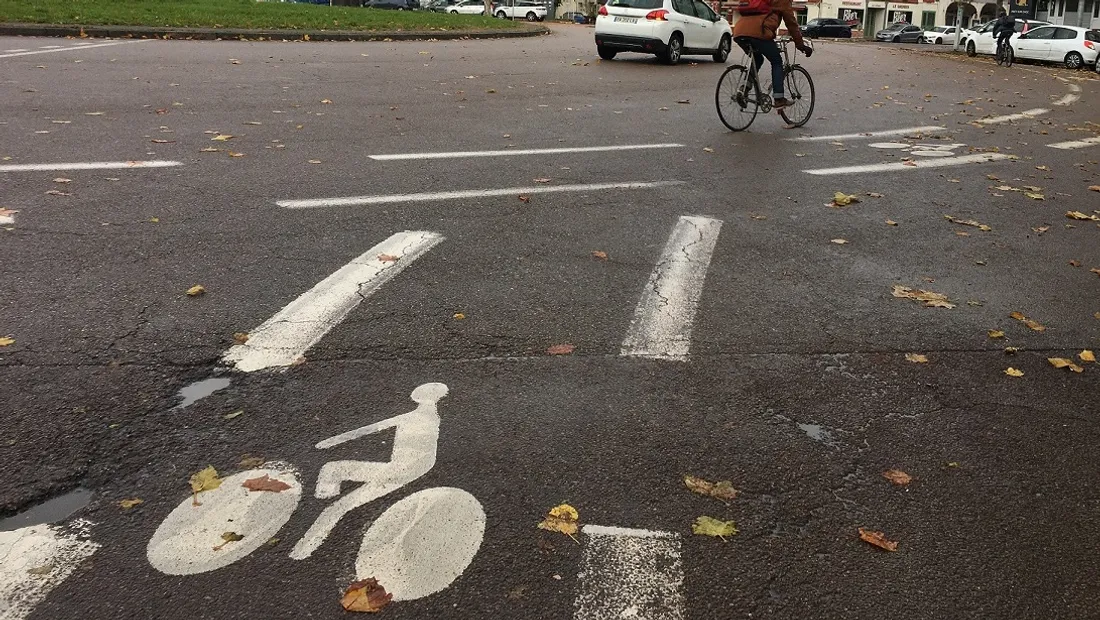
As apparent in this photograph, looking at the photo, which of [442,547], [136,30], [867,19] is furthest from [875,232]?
[867,19]

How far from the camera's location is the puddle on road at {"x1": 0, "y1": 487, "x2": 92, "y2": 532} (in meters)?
3.03

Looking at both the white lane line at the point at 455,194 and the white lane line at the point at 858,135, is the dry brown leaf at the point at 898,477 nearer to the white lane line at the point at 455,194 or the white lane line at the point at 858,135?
the white lane line at the point at 455,194

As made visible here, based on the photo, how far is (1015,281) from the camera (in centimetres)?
583

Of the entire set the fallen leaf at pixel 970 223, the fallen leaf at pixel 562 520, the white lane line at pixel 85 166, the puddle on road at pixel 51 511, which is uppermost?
the white lane line at pixel 85 166

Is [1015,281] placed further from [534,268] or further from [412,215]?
[412,215]

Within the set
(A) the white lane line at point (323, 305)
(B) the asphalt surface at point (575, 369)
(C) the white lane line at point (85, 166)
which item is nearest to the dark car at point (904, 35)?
(B) the asphalt surface at point (575, 369)

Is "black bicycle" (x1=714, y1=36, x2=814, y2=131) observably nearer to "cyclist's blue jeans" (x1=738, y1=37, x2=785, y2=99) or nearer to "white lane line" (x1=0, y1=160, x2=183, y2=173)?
"cyclist's blue jeans" (x1=738, y1=37, x2=785, y2=99)

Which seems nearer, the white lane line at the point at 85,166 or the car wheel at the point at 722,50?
the white lane line at the point at 85,166

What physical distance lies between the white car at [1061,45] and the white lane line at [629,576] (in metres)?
33.7

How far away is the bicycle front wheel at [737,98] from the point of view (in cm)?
1097

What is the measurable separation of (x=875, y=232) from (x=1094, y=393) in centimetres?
276

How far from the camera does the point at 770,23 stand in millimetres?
10445

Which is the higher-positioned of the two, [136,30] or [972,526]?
[136,30]

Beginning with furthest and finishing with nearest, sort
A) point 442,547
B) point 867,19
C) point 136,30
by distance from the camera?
point 867,19, point 136,30, point 442,547
